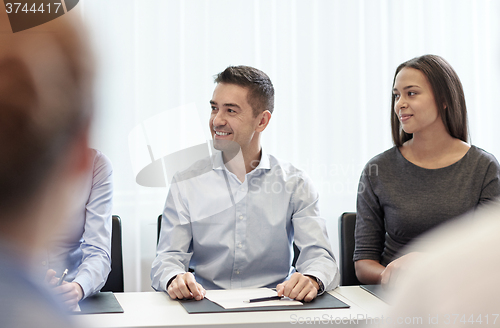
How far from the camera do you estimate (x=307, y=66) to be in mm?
2174

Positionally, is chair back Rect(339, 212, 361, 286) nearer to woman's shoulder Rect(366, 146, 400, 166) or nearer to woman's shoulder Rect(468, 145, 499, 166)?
woman's shoulder Rect(366, 146, 400, 166)

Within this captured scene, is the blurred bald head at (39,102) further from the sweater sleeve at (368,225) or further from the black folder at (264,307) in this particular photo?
the sweater sleeve at (368,225)

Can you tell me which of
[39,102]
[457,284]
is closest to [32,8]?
[39,102]

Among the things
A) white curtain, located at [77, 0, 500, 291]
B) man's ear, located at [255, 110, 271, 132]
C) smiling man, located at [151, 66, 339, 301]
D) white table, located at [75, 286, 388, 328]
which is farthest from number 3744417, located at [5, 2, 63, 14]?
white curtain, located at [77, 0, 500, 291]

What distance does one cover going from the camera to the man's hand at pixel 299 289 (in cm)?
104

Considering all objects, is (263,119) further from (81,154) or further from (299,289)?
(81,154)

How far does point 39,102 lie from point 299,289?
37.3 inches

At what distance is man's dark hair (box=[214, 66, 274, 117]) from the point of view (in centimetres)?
155

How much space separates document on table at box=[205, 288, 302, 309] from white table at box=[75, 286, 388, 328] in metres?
0.06

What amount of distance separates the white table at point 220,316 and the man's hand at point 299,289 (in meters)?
0.08

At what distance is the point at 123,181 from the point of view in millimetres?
1971

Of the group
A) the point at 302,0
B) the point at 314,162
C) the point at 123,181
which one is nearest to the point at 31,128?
the point at 123,181

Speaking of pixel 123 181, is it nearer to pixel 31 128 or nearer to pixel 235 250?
pixel 235 250

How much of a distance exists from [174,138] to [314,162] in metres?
0.71
